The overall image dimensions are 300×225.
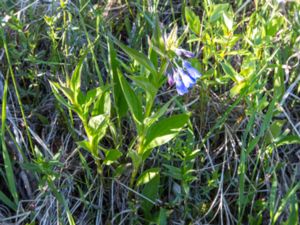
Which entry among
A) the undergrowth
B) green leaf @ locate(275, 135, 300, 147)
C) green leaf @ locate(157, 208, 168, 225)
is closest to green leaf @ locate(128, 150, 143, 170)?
the undergrowth

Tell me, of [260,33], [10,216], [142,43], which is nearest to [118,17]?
[142,43]

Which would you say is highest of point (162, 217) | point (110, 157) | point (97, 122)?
point (97, 122)

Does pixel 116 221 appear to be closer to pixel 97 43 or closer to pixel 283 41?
pixel 97 43

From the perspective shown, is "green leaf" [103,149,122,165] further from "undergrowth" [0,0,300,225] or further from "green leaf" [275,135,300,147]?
"green leaf" [275,135,300,147]

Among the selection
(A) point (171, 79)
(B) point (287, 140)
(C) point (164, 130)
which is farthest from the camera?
(B) point (287, 140)

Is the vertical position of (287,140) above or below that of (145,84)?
below

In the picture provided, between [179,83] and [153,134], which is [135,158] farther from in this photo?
[179,83]

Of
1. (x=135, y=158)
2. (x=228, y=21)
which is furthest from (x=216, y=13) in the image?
(x=135, y=158)

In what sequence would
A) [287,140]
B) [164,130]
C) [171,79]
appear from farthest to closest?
[287,140] → [164,130] → [171,79]

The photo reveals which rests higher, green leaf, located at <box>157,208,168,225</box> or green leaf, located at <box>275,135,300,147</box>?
green leaf, located at <box>275,135,300,147</box>
